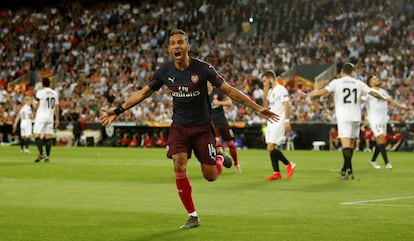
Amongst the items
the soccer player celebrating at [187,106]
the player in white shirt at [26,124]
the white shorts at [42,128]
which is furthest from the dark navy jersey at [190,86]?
the player in white shirt at [26,124]

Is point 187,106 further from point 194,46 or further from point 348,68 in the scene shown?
point 194,46

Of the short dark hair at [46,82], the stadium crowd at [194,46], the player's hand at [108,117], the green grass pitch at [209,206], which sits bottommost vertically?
the green grass pitch at [209,206]

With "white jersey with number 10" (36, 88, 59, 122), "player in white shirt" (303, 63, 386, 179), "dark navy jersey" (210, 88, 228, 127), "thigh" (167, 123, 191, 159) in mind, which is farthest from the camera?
"white jersey with number 10" (36, 88, 59, 122)

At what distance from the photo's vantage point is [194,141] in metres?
11.2

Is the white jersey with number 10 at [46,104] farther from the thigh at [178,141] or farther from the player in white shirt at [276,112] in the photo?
the thigh at [178,141]

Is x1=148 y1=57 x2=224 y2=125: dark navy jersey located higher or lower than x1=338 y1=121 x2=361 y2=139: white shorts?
higher

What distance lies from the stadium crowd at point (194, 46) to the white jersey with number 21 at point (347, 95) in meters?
17.4

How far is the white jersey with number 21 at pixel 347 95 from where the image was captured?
747 inches

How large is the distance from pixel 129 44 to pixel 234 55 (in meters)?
8.06

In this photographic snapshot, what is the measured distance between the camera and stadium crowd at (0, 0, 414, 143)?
40.7 m

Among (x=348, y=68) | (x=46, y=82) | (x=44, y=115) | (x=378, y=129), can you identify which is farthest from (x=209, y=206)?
(x=44, y=115)

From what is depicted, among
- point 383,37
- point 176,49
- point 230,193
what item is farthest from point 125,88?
point 176,49

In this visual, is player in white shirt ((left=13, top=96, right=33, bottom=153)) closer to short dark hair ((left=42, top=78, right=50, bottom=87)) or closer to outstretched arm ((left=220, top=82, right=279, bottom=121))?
short dark hair ((left=42, top=78, right=50, bottom=87))

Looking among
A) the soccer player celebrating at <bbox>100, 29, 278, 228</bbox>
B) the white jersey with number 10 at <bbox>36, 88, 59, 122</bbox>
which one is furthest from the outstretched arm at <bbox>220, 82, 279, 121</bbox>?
the white jersey with number 10 at <bbox>36, 88, 59, 122</bbox>
